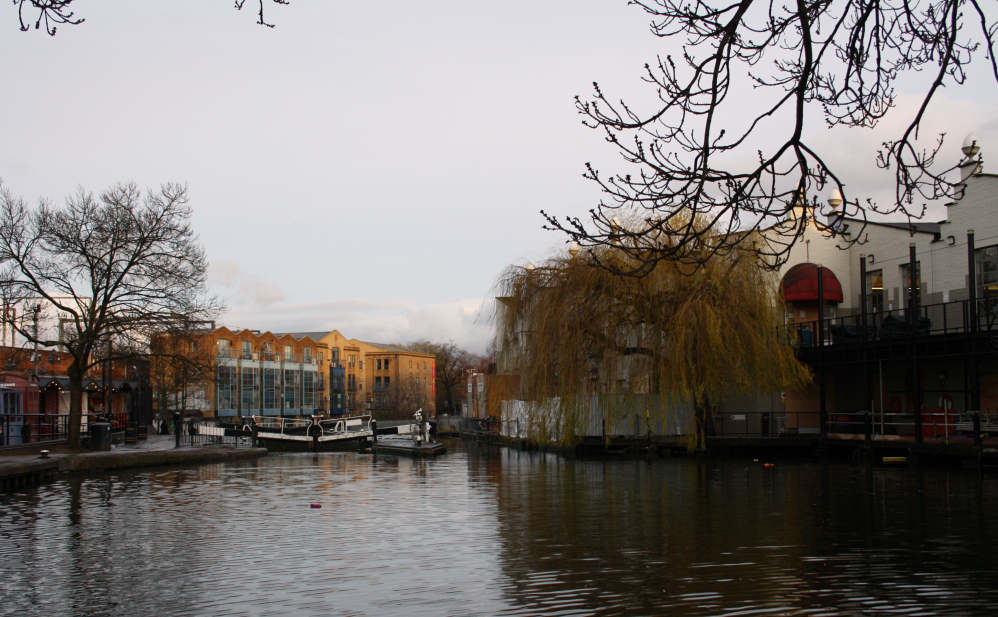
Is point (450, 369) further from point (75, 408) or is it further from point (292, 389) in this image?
point (75, 408)

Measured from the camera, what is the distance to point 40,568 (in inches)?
430

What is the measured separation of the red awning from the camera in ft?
120

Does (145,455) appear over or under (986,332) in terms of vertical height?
under

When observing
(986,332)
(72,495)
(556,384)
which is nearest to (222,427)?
(556,384)

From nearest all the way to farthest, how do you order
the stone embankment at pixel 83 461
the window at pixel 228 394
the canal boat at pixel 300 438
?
the stone embankment at pixel 83 461, the canal boat at pixel 300 438, the window at pixel 228 394

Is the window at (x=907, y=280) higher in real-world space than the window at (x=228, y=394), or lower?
higher

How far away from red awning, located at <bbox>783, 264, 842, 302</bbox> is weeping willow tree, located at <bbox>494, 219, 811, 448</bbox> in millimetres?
5831

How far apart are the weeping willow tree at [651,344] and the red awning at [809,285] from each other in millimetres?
5831

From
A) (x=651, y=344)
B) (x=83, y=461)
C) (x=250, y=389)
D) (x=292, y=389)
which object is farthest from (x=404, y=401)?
(x=83, y=461)

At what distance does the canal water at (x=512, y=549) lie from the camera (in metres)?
8.80

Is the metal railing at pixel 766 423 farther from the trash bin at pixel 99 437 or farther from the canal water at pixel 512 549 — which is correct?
the trash bin at pixel 99 437

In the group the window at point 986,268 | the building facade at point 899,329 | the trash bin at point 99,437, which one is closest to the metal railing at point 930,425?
the building facade at point 899,329

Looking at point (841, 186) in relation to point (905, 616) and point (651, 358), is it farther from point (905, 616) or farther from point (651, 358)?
point (651, 358)

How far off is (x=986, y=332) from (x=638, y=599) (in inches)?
827
